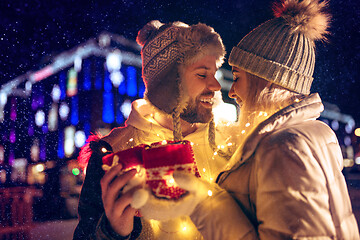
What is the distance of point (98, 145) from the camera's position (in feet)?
7.49

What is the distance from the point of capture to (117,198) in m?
1.61

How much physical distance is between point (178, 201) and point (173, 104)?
3.96 ft

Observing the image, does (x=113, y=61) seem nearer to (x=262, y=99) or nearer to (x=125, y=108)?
(x=125, y=108)

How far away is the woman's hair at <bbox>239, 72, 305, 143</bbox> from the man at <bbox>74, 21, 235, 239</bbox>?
50 centimetres

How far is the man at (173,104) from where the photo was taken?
223 cm

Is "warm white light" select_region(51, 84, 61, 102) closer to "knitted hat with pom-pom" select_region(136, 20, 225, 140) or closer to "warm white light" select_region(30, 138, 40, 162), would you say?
"warm white light" select_region(30, 138, 40, 162)

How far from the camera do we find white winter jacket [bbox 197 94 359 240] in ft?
4.14

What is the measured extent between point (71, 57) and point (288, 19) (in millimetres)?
27326

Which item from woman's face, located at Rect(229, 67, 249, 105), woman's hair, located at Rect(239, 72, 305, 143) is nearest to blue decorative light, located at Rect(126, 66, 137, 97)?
woman's face, located at Rect(229, 67, 249, 105)

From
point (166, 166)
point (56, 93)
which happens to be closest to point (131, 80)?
point (56, 93)

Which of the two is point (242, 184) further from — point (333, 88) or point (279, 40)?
point (333, 88)

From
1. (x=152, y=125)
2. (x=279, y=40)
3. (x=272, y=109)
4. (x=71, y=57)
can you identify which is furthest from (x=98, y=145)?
(x=71, y=57)

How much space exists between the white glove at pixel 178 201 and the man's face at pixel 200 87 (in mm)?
1099

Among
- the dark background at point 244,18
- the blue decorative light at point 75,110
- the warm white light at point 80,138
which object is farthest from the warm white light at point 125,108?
the dark background at point 244,18
